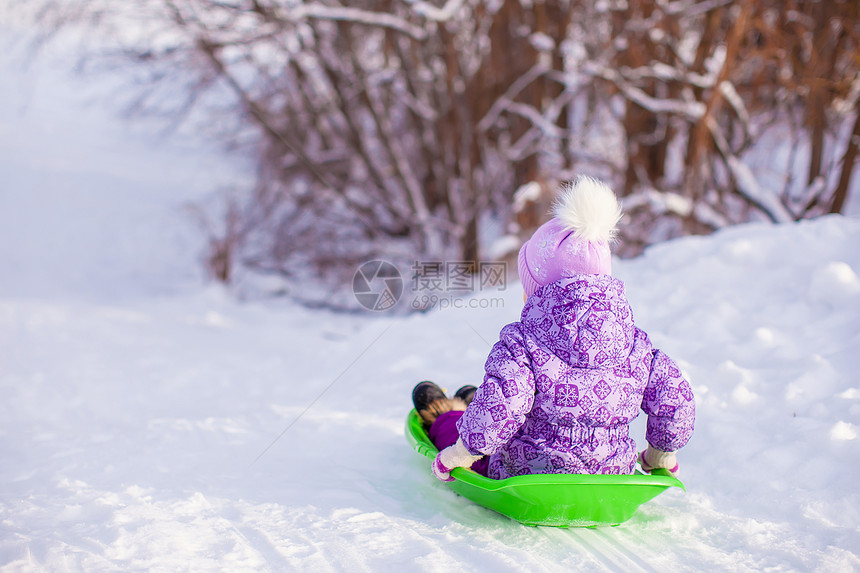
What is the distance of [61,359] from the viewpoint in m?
4.12

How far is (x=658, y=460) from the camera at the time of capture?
186cm

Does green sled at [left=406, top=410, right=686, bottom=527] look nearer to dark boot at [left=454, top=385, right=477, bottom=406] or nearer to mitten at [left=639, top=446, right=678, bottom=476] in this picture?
mitten at [left=639, top=446, right=678, bottom=476]

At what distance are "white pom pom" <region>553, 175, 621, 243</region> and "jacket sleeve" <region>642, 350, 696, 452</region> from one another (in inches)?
14.8

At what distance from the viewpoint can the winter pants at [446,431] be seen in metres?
2.00

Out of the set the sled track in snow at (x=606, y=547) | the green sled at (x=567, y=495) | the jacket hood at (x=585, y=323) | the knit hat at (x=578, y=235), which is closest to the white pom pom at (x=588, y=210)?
the knit hat at (x=578, y=235)

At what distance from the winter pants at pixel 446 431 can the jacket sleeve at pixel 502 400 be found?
0.30 metres

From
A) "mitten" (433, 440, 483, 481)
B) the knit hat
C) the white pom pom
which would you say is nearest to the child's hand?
"mitten" (433, 440, 483, 481)

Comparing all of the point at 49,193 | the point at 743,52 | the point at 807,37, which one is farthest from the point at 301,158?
the point at 49,193

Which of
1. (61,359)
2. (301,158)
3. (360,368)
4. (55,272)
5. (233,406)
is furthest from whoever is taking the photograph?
(55,272)

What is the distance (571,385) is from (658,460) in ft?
1.48

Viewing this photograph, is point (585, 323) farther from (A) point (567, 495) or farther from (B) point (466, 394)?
(B) point (466, 394)

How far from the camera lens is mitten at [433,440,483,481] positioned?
1732 mm

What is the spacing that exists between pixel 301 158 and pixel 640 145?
3854mm

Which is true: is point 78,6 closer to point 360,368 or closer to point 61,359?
point 61,359
